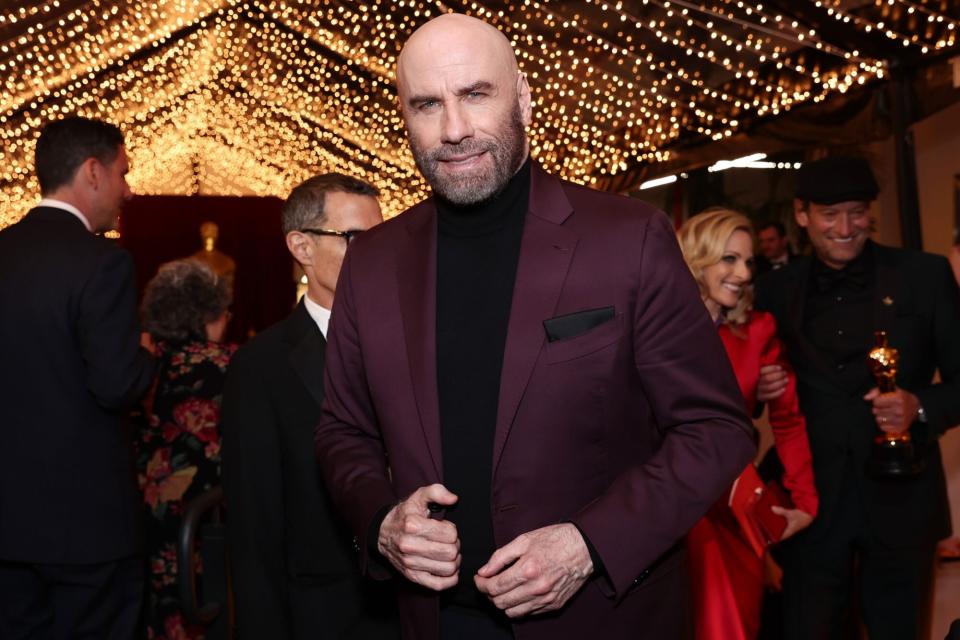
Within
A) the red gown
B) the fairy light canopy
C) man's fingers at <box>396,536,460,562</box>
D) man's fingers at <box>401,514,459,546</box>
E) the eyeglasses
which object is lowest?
the red gown

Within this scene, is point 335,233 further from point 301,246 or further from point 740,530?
point 740,530

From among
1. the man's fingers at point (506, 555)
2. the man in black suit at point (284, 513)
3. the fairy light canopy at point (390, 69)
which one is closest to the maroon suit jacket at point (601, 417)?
the man's fingers at point (506, 555)

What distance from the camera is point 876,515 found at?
141 inches

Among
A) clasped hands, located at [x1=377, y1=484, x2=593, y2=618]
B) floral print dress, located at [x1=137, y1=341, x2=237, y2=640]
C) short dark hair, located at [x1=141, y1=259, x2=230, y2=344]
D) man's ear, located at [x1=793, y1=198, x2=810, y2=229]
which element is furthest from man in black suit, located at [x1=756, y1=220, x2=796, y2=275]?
clasped hands, located at [x1=377, y1=484, x2=593, y2=618]

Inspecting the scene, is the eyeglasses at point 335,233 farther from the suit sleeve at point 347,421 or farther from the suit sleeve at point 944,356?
the suit sleeve at point 944,356

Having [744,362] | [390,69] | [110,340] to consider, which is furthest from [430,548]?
[390,69]

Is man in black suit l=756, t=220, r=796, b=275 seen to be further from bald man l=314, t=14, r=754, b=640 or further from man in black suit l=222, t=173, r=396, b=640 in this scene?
bald man l=314, t=14, r=754, b=640

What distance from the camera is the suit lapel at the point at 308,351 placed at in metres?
2.58

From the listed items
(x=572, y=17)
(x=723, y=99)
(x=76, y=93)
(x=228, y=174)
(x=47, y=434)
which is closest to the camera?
(x=47, y=434)

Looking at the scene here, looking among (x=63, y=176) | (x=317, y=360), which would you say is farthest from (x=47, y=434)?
(x=317, y=360)

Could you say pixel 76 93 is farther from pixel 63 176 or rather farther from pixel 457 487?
pixel 457 487

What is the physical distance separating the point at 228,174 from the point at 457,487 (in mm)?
16936

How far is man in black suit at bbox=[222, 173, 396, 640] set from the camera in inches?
97.3

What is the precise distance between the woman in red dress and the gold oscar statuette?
0.27 m
